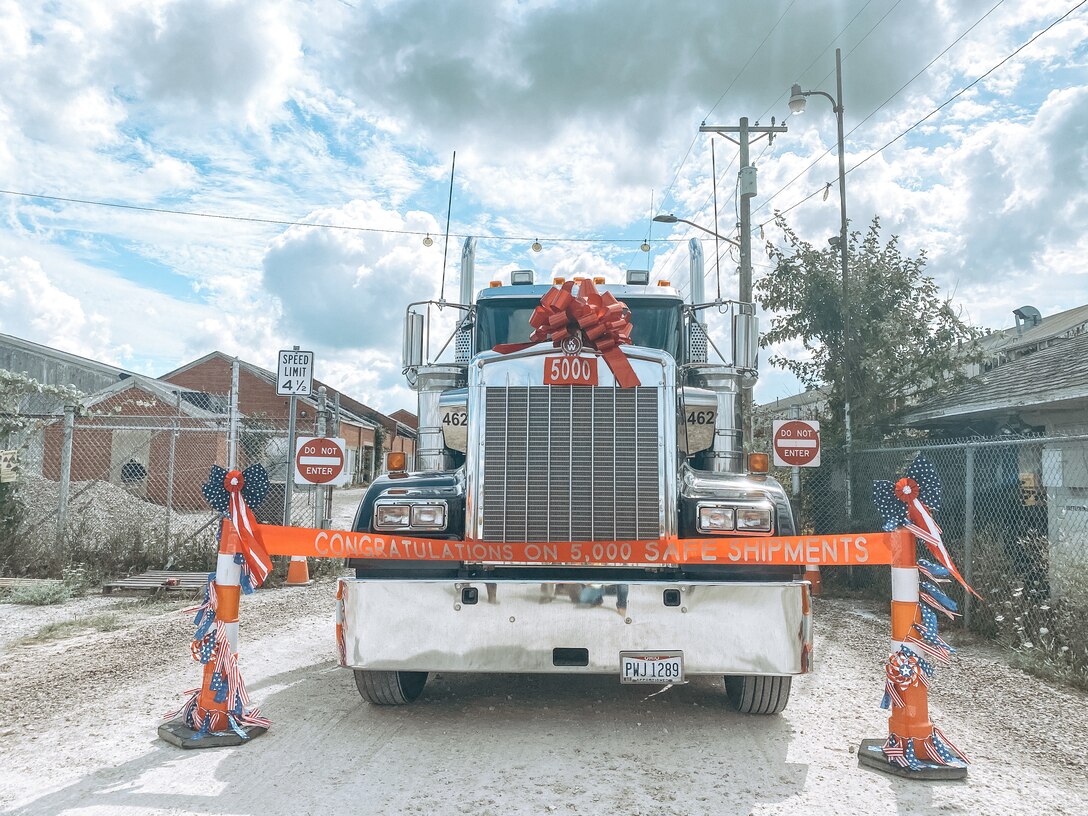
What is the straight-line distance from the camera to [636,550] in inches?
174

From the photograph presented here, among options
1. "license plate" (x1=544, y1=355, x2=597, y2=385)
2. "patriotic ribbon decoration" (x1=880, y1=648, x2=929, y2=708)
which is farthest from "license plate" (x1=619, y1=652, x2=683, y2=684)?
"license plate" (x1=544, y1=355, x2=597, y2=385)

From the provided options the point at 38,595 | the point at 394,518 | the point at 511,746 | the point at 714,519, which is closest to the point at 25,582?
the point at 38,595

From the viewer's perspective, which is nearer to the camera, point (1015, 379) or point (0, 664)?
point (0, 664)

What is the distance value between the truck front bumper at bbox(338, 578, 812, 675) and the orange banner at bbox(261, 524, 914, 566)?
6.4 inches

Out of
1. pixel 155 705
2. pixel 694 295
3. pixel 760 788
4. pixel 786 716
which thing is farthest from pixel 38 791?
pixel 694 295

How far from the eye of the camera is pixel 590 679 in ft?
18.9

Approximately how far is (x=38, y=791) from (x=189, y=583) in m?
5.85

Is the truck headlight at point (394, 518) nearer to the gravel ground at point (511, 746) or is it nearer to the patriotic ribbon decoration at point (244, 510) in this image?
the patriotic ribbon decoration at point (244, 510)

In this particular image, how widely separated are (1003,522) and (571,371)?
26.1 ft

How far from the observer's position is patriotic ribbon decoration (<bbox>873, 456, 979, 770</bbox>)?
13.0ft

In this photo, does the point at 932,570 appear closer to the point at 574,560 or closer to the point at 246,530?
the point at 574,560

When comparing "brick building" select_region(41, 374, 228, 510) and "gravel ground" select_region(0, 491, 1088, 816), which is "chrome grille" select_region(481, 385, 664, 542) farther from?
"brick building" select_region(41, 374, 228, 510)

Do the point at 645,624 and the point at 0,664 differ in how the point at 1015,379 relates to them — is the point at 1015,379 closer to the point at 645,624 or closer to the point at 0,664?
the point at 645,624

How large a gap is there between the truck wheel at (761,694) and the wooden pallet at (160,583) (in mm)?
6522
